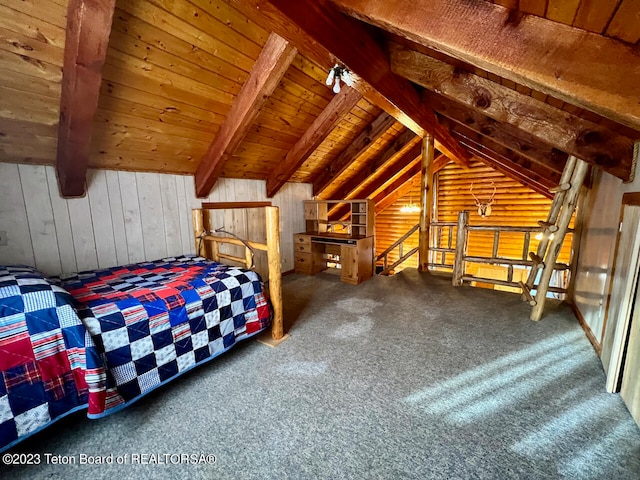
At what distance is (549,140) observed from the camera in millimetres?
1741

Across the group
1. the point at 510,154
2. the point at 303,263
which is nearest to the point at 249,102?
the point at 303,263

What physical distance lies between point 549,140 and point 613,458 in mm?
1772

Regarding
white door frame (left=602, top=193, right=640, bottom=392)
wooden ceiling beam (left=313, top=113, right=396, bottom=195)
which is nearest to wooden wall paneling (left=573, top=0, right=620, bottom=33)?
white door frame (left=602, top=193, right=640, bottom=392)

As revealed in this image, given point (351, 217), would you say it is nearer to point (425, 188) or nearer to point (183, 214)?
point (425, 188)

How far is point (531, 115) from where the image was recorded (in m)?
1.73

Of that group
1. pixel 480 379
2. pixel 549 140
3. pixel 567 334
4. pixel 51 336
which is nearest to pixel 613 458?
pixel 480 379

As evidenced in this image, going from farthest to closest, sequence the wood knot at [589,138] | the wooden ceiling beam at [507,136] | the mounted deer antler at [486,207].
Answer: the mounted deer antler at [486,207], the wooden ceiling beam at [507,136], the wood knot at [589,138]

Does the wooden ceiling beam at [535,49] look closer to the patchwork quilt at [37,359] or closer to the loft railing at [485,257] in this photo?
the patchwork quilt at [37,359]

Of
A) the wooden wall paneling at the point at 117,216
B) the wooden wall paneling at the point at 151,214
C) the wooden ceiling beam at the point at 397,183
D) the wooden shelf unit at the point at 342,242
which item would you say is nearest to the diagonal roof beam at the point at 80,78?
the wooden wall paneling at the point at 117,216

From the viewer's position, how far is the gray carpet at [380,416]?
121cm

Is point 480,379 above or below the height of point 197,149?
below

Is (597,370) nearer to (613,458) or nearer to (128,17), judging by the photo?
(613,458)

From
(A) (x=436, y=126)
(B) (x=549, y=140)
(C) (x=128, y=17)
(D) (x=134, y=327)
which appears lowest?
(D) (x=134, y=327)

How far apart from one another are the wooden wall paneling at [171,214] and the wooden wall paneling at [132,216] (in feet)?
0.83
